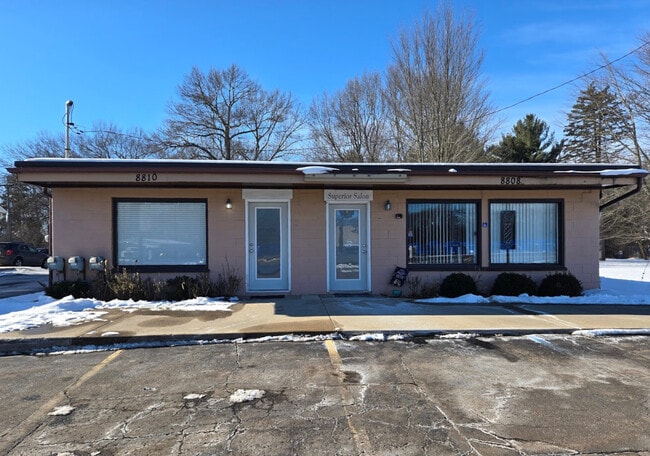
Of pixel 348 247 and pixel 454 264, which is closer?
pixel 348 247

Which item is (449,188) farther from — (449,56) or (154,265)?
(449,56)

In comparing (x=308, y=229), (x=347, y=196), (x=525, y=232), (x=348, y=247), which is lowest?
(x=348, y=247)

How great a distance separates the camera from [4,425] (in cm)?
387

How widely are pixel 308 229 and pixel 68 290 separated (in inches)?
223

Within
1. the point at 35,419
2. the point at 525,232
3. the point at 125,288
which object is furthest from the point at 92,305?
the point at 525,232

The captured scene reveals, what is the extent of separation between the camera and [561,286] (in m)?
10.4

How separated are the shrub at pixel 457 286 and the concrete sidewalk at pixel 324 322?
2.99 ft

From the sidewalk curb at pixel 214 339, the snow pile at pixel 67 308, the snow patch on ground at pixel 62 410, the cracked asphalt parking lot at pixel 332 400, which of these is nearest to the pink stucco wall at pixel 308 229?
the snow pile at pixel 67 308

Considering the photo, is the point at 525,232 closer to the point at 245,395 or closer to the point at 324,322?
the point at 324,322

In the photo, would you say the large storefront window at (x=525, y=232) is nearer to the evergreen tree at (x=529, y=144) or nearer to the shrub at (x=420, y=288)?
the shrub at (x=420, y=288)

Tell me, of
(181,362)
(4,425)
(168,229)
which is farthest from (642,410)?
(168,229)

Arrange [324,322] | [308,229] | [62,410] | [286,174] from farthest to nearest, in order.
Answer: [308,229], [286,174], [324,322], [62,410]

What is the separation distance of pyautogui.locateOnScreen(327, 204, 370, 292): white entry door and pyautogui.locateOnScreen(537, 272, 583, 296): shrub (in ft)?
14.4

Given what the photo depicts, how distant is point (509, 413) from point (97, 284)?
919cm
